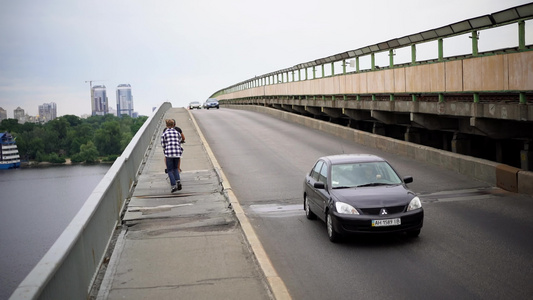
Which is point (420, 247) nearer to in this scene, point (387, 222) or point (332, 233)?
point (387, 222)

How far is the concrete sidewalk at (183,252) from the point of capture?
6.98 meters

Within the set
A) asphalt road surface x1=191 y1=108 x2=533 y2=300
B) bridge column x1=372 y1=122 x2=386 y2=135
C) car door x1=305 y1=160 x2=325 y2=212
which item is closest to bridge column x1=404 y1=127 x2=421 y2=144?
bridge column x1=372 y1=122 x2=386 y2=135

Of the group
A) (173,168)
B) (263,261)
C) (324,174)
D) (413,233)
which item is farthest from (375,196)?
(173,168)

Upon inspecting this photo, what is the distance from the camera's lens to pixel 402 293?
6762mm

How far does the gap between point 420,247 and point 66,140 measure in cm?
12174

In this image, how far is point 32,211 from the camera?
207 ft

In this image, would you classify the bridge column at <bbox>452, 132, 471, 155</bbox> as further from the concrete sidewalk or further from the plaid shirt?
the plaid shirt

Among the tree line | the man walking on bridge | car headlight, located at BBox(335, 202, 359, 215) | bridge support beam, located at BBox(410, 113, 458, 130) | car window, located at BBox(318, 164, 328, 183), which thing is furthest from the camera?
the tree line

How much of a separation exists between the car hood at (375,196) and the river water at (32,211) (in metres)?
26.5

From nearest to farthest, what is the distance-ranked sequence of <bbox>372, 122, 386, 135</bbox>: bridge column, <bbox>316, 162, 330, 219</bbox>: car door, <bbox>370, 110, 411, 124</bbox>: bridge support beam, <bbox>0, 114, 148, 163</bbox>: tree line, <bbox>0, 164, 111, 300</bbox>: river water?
<bbox>316, 162, 330, 219</bbox>: car door, <bbox>370, 110, 411, 124</bbox>: bridge support beam, <bbox>372, 122, 386, 135</bbox>: bridge column, <bbox>0, 164, 111, 300</bbox>: river water, <bbox>0, 114, 148, 163</bbox>: tree line

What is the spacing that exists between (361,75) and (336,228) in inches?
699

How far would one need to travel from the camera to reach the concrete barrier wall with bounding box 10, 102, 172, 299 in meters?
4.66

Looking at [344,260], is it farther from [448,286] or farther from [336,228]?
[448,286]

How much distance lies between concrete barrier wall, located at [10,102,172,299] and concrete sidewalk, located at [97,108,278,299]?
1.02 ft
